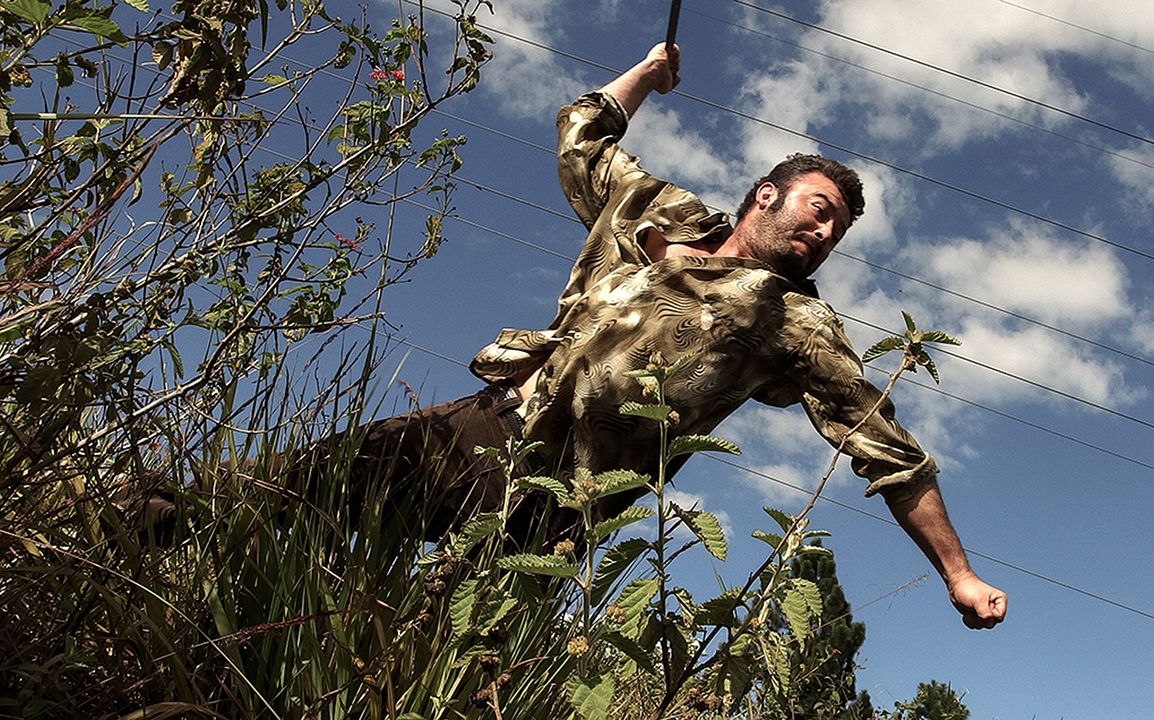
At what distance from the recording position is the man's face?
11.9ft

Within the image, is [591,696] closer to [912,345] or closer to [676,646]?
[676,646]

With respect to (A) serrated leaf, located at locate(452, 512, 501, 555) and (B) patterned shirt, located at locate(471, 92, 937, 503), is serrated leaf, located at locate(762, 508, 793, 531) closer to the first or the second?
(A) serrated leaf, located at locate(452, 512, 501, 555)

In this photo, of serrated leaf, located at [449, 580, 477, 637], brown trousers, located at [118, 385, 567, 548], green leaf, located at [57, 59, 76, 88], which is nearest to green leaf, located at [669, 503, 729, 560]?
serrated leaf, located at [449, 580, 477, 637]

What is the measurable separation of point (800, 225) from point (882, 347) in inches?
61.0

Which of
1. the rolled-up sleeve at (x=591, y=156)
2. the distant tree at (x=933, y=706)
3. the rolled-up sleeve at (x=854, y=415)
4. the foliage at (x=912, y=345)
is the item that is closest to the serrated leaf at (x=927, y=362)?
the foliage at (x=912, y=345)

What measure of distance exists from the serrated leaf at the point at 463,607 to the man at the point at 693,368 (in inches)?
37.4

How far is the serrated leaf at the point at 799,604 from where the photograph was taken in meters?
1.80

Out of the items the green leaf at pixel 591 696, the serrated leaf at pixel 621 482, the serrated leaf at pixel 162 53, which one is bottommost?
the green leaf at pixel 591 696

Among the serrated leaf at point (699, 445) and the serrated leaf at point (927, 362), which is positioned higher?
the serrated leaf at point (927, 362)

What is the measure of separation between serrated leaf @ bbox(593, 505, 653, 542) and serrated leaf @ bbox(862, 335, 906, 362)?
0.56 metres

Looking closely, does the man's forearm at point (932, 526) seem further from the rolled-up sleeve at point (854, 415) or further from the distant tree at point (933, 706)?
the distant tree at point (933, 706)

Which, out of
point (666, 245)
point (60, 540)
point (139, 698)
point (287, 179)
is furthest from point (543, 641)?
point (287, 179)

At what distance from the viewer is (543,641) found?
8.54 feet

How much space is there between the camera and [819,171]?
3.75 meters
